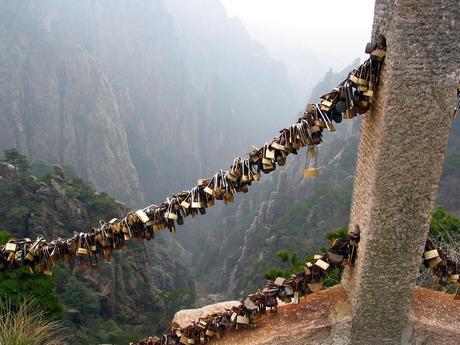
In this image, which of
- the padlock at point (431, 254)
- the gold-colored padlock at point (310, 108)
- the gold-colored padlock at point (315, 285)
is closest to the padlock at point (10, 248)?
the gold-colored padlock at point (315, 285)

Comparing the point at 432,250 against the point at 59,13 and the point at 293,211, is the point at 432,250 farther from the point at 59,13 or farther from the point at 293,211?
the point at 59,13

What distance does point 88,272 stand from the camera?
25922 millimetres

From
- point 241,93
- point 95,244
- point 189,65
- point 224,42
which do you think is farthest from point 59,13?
point 95,244

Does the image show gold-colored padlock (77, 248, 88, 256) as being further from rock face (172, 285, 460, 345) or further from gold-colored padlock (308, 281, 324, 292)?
gold-colored padlock (308, 281, 324, 292)

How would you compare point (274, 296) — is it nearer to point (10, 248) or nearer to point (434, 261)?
point (434, 261)

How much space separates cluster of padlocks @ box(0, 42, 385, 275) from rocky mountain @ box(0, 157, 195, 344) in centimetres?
1815

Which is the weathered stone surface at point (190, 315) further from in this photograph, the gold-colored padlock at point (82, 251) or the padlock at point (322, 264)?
the padlock at point (322, 264)

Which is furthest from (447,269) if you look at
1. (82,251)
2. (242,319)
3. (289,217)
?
(289,217)

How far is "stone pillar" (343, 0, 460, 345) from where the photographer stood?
2.69m

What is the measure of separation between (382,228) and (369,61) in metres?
1.25

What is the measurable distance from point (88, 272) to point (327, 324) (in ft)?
82.4

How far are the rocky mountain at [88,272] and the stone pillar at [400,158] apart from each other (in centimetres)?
1927

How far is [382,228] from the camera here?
3.09 m

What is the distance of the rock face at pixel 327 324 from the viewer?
3.40m
